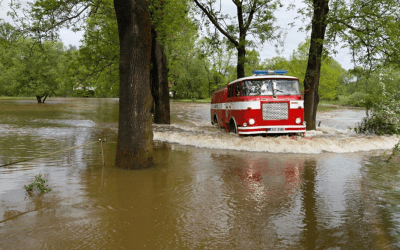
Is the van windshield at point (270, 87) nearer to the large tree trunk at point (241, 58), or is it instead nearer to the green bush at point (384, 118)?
the green bush at point (384, 118)

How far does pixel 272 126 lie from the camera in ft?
44.8

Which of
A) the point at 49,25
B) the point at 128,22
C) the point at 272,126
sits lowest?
the point at 272,126

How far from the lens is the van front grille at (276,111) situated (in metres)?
13.7

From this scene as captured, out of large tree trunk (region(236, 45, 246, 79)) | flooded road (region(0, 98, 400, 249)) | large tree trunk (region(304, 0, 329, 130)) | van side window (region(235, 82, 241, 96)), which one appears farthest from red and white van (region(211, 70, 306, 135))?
large tree trunk (region(236, 45, 246, 79))

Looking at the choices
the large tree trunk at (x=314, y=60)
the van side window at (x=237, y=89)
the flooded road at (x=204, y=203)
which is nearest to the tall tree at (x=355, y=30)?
the large tree trunk at (x=314, y=60)

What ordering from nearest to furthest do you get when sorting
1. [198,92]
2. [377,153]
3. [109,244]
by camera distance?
[109,244] < [377,153] < [198,92]

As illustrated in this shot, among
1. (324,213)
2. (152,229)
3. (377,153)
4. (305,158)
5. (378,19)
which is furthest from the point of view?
(378,19)

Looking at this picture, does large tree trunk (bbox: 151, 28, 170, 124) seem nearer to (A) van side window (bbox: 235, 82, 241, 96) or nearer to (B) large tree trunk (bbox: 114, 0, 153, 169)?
(A) van side window (bbox: 235, 82, 241, 96)

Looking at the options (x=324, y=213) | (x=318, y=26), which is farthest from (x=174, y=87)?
(x=324, y=213)

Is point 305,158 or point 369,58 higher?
point 369,58

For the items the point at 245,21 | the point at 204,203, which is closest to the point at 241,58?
the point at 245,21

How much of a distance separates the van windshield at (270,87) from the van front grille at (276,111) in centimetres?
52

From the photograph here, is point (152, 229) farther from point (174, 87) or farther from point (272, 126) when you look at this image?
point (174, 87)

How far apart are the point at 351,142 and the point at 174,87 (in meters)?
65.7
